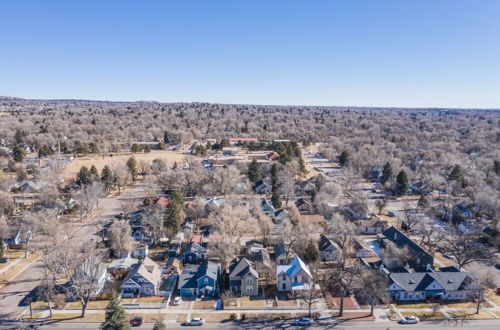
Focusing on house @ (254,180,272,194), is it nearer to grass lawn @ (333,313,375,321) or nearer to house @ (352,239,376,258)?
house @ (352,239,376,258)

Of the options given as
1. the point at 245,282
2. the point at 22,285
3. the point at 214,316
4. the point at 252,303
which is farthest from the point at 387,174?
the point at 22,285

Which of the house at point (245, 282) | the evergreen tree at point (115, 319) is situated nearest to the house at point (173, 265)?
the house at point (245, 282)

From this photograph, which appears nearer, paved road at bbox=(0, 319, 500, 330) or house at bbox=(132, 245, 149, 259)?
paved road at bbox=(0, 319, 500, 330)

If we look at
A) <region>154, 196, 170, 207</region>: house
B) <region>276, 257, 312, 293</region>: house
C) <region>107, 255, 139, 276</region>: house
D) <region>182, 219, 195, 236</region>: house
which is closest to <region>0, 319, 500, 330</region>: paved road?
<region>276, 257, 312, 293</region>: house

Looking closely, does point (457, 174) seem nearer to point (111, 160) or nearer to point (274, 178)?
point (274, 178)

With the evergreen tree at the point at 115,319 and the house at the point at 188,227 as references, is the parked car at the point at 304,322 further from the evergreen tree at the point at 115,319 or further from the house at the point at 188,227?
the house at the point at 188,227

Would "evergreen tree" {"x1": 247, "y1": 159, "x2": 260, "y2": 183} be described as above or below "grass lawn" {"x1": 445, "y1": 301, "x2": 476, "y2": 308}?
above
